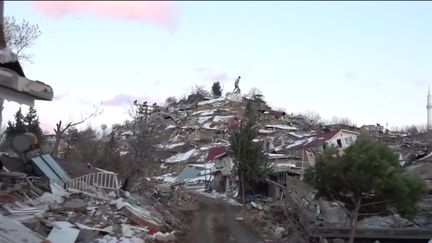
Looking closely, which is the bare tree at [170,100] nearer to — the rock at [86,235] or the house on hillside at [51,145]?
the house on hillside at [51,145]

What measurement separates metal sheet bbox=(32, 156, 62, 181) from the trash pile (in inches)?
38.5

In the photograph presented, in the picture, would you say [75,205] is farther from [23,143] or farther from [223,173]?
[223,173]

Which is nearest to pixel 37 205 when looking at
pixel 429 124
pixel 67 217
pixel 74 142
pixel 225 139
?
pixel 67 217

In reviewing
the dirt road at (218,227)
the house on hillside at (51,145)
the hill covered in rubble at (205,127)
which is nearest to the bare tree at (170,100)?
the hill covered in rubble at (205,127)

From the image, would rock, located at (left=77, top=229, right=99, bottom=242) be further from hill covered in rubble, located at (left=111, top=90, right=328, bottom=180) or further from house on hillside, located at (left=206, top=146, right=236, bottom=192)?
hill covered in rubble, located at (left=111, top=90, right=328, bottom=180)

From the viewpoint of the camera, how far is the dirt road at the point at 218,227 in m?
24.1

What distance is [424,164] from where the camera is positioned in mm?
29719

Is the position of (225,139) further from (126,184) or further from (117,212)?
(117,212)

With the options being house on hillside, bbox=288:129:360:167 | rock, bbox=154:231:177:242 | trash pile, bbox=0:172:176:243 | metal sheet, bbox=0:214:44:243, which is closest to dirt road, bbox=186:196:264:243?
rock, bbox=154:231:177:242

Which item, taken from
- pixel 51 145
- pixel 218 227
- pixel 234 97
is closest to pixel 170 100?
pixel 234 97

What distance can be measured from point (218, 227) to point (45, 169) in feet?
33.5

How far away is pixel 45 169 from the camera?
2330cm

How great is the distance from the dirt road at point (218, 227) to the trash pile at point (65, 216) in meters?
2.56

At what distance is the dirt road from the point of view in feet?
79.1
